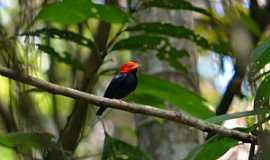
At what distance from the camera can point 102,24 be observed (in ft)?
10.9

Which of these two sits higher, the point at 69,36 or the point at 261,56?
the point at 261,56

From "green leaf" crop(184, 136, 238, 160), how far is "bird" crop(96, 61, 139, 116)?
1.07m

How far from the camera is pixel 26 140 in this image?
2.38 meters

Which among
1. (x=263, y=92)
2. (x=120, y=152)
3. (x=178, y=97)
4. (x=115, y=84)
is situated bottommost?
(x=115, y=84)

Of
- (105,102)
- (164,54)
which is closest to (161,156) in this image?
(164,54)

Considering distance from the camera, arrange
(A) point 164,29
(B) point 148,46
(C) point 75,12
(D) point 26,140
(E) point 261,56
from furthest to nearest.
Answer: (B) point 148,46 → (A) point 164,29 → (C) point 75,12 → (D) point 26,140 → (E) point 261,56

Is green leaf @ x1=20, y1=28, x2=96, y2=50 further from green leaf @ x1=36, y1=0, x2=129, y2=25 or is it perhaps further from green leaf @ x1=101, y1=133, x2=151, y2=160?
green leaf @ x1=101, y1=133, x2=151, y2=160

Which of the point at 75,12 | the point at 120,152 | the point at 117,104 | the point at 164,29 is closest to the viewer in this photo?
the point at 117,104

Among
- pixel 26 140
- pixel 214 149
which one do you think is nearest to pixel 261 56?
pixel 214 149

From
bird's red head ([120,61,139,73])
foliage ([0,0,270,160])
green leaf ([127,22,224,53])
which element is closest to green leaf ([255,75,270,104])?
foliage ([0,0,270,160])

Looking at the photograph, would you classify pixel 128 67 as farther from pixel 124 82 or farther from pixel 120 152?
pixel 120 152

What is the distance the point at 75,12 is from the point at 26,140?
544 millimetres

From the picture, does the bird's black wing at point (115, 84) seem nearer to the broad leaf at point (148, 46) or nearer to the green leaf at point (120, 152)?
the broad leaf at point (148, 46)

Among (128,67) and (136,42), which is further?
(128,67)
